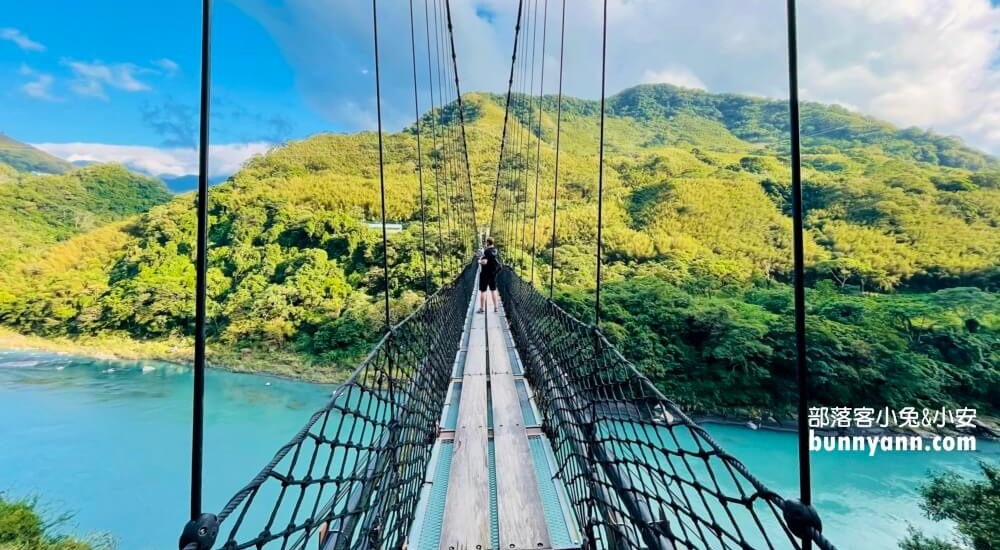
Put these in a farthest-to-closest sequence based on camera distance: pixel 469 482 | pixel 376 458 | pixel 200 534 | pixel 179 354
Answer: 1. pixel 179 354
2. pixel 469 482
3. pixel 376 458
4. pixel 200 534

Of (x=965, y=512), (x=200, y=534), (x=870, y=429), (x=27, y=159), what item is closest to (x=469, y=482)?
(x=200, y=534)

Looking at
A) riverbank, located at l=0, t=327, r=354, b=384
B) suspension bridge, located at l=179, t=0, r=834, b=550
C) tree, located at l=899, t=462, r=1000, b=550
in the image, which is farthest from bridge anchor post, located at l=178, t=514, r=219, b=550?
riverbank, located at l=0, t=327, r=354, b=384

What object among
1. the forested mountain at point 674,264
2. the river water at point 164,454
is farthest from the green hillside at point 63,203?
the river water at point 164,454

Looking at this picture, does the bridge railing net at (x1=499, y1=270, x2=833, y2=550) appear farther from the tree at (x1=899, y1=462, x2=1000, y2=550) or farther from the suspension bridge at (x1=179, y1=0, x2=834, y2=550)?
the tree at (x1=899, y1=462, x2=1000, y2=550)

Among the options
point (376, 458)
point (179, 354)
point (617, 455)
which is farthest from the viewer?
point (179, 354)

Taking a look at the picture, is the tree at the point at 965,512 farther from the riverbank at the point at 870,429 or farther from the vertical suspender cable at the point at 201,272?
the vertical suspender cable at the point at 201,272

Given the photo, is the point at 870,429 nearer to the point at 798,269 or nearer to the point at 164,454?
the point at 798,269

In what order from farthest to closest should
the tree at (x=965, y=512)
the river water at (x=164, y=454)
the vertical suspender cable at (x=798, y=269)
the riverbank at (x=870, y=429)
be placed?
the riverbank at (x=870, y=429) → the river water at (x=164, y=454) → the tree at (x=965, y=512) → the vertical suspender cable at (x=798, y=269)
